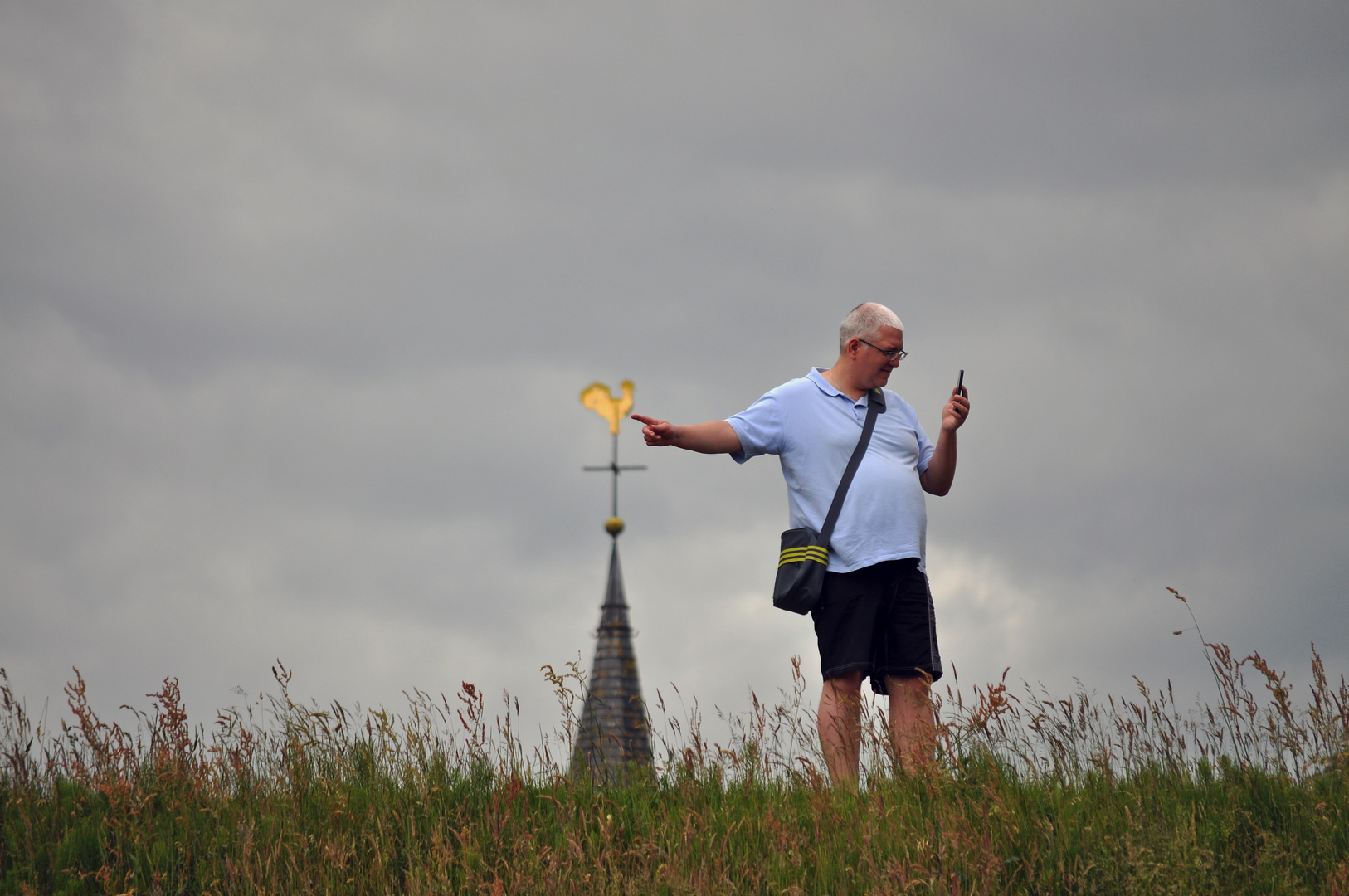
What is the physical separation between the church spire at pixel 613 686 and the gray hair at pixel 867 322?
1917 millimetres

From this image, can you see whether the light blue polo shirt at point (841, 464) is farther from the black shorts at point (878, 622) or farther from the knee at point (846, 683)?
the knee at point (846, 683)

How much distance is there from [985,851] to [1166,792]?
1.17m

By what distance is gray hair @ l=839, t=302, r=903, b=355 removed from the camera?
16.8 ft

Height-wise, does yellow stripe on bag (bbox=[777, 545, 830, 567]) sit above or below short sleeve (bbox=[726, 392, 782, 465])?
below

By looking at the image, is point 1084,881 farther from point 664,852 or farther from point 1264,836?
point 664,852

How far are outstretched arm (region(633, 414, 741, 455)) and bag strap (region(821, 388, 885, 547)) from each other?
1.85 ft

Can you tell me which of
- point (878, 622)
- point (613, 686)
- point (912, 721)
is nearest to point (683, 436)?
point (878, 622)

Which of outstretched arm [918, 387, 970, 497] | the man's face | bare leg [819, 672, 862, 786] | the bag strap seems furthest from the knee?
the man's face

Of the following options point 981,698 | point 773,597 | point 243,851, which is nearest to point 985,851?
point 981,698

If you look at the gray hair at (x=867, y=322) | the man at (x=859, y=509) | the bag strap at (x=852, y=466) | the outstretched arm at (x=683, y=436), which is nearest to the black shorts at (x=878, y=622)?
the man at (x=859, y=509)

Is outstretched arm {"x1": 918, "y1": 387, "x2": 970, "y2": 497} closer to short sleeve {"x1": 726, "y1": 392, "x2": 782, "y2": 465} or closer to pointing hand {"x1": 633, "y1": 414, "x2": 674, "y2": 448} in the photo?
short sleeve {"x1": 726, "y1": 392, "x2": 782, "y2": 465}

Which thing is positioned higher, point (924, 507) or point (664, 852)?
point (924, 507)

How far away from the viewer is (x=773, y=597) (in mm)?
4945

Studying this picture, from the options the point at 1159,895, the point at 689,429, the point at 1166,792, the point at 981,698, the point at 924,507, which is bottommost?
the point at 1159,895
